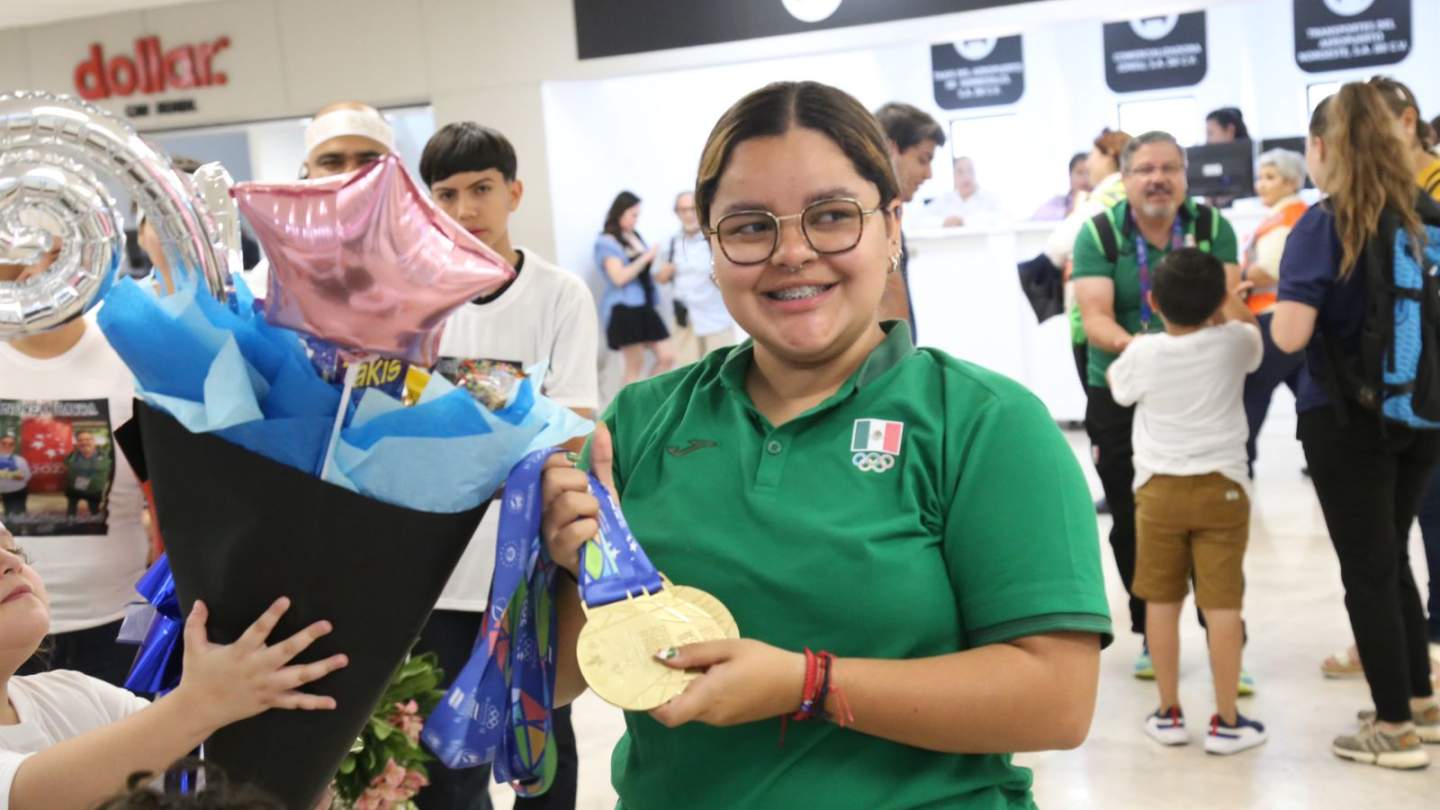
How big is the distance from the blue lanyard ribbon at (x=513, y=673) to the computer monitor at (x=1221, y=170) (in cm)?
699

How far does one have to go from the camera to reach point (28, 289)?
120 centimetres

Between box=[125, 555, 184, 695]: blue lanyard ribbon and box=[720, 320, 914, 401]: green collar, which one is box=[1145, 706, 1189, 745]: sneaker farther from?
box=[125, 555, 184, 695]: blue lanyard ribbon

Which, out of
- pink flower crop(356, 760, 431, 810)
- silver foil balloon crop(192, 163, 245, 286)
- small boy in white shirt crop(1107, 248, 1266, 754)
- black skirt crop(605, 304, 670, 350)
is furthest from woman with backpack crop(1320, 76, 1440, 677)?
black skirt crop(605, 304, 670, 350)

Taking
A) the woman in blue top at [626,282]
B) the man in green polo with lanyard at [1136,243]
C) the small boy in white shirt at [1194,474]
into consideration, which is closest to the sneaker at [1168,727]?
the small boy in white shirt at [1194,474]

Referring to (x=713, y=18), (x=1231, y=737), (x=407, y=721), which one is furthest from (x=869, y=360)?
(x=713, y=18)

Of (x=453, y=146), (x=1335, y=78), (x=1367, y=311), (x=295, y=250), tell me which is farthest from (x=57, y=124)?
(x=1335, y=78)

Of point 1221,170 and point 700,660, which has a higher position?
point 1221,170

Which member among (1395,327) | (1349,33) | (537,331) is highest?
(1349,33)

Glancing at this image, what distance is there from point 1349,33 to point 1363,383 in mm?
8173

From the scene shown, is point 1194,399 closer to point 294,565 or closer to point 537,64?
point 294,565

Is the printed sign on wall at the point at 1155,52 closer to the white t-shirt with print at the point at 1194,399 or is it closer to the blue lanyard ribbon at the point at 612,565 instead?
the white t-shirt with print at the point at 1194,399

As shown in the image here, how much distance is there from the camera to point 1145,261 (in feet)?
14.1

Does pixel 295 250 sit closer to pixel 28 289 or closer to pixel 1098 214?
pixel 28 289

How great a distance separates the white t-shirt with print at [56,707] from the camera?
1.64 m
